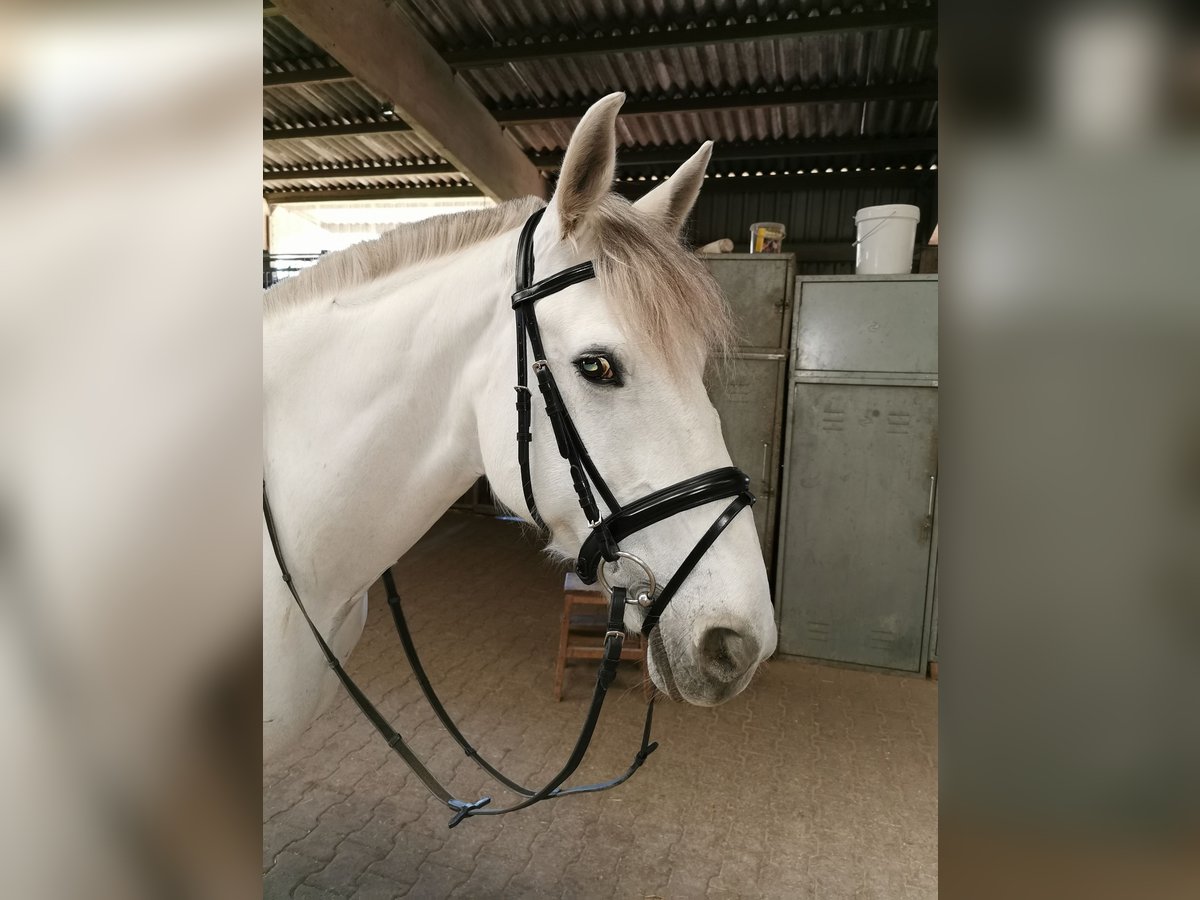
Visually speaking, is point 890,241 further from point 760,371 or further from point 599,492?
point 599,492

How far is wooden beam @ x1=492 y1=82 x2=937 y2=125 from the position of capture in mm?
4027

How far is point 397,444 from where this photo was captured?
1170 millimetres

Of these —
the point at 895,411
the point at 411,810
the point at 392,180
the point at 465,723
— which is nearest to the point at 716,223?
the point at 392,180

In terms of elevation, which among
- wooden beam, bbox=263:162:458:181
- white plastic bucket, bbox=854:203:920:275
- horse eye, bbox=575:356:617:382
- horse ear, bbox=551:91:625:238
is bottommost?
horse eye, bbox=575:356:617:382

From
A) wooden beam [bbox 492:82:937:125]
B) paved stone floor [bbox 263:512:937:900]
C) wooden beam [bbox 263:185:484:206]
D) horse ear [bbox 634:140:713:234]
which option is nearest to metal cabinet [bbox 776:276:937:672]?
paved stone floor [bbox 263:512:937:900]

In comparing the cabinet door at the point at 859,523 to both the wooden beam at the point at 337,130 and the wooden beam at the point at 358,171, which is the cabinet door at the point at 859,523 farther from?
the wooden beam at the point at 358,171

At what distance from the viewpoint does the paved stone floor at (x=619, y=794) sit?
211cm

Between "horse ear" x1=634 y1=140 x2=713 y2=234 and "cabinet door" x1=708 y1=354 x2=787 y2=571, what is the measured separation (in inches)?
105

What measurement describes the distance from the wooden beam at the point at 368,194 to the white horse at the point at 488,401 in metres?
5.78

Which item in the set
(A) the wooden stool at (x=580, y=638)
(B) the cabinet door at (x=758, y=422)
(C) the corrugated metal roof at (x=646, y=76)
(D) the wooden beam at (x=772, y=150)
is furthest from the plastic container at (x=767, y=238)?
(A) the wooden stool at (x=580, y=638)

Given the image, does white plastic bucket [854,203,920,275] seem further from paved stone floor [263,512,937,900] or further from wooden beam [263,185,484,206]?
wooden beam [263,185,484,206]
